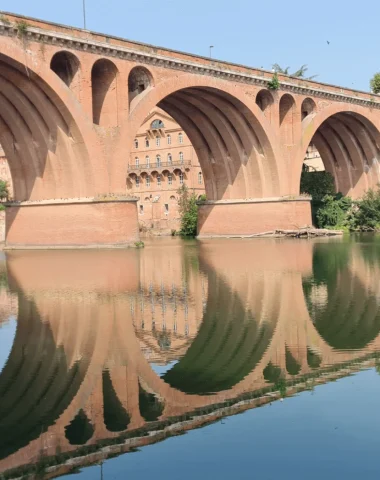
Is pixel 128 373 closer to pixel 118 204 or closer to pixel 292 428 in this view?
pixel 292 428

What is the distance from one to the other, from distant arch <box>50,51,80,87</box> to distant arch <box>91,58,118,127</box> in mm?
1792

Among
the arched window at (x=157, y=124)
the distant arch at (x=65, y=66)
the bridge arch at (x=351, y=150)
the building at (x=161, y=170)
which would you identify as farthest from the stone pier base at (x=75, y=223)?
the arched window at (x=157, y=124)

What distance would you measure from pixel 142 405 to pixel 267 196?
41.5 metres

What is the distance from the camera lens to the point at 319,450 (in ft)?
23.5

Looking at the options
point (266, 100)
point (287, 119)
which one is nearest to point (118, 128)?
point (266, 100)

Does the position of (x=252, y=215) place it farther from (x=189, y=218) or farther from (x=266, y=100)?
(x=189, y=218)

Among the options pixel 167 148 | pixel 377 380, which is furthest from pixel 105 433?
pixel 167 148

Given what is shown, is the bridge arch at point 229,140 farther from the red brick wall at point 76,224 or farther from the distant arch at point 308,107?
the red brick wall at point 76,224

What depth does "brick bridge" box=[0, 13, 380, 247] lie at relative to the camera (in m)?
35.6

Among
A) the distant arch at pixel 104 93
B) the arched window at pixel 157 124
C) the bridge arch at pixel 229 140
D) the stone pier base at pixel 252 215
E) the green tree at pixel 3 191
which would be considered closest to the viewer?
the distant arch at pixel 104 93

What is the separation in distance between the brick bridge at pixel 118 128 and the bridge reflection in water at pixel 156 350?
1371cm

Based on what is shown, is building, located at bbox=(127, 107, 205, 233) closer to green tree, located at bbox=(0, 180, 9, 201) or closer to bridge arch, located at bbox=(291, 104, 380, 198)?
green tree, located at bbox=(0, 180, 9, 201)

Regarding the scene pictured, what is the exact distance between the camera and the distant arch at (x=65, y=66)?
117ft

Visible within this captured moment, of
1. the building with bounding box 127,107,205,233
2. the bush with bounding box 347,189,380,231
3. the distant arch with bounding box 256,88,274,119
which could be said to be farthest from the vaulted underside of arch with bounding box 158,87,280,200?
the building with bounding box 127,107,205,233
